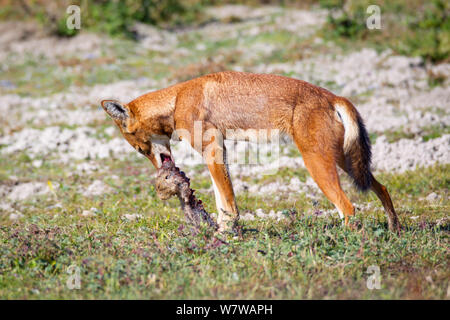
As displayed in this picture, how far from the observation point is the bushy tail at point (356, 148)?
5.42 meters

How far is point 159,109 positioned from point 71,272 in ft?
7.69

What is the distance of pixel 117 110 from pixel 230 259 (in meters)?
2.51

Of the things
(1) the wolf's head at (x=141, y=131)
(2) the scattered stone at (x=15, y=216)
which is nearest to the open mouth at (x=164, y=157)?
(1) the wolf's head at (x=141, y=131)

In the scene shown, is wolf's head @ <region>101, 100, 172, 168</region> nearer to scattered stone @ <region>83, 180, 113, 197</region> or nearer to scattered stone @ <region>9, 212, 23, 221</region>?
scattered stone @ <region>83, 180, 113, 197</region>

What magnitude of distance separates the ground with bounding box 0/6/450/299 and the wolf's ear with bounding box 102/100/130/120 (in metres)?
1.27

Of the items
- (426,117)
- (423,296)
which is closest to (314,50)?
(426,117)

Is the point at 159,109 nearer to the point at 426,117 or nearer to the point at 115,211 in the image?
the point at 115,211

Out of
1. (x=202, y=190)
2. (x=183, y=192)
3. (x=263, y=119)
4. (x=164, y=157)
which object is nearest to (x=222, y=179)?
(x=183, y=192)

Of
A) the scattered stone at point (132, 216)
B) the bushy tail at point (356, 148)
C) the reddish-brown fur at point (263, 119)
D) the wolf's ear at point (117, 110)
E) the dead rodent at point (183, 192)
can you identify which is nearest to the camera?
the reddish-brown fur at point (263, 119)

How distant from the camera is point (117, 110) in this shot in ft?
19.9

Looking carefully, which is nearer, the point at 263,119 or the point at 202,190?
the point at 263,119

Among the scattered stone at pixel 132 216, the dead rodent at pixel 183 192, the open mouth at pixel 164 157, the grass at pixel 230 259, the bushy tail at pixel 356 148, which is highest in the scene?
the bushy tail at pixel 356 148

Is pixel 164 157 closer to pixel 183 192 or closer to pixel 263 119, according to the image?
pixel 183 192

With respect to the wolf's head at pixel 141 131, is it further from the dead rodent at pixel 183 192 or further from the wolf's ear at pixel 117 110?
the dead rodent at pixel 183 192
